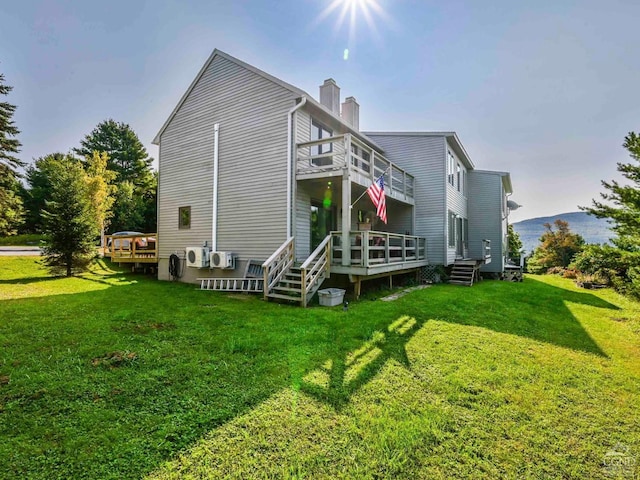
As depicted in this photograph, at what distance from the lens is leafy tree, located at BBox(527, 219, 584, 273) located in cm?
2540

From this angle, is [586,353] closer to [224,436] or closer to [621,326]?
[621,326]

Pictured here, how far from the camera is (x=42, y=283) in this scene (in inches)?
437

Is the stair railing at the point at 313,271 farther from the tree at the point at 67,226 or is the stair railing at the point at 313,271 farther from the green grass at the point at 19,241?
the green grass at the point at 19,241

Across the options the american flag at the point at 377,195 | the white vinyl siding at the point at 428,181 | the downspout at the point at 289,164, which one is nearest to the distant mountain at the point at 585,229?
the american flag at the point at 377,195

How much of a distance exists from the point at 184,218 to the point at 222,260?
11.0ft

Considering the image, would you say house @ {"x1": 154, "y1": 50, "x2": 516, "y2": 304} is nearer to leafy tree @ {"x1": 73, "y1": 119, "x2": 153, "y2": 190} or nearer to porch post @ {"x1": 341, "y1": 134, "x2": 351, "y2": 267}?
porch post @ {"x1": 341, "y1": 134, "x2": 351, "y2": 267}

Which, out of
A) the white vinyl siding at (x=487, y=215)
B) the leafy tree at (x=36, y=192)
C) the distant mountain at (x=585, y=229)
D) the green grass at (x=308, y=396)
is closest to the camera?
the green grass at (x=308, y=396)

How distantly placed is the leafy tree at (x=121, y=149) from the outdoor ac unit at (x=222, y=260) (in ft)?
110

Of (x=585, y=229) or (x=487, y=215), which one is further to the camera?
(x=585, y=229)

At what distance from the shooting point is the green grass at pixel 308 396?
2.43 meters

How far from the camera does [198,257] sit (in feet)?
37.3

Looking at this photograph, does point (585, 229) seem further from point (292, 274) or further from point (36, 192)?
point (36, 192)

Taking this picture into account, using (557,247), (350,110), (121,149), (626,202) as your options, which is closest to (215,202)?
(350,110)

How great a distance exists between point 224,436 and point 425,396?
2210mm
